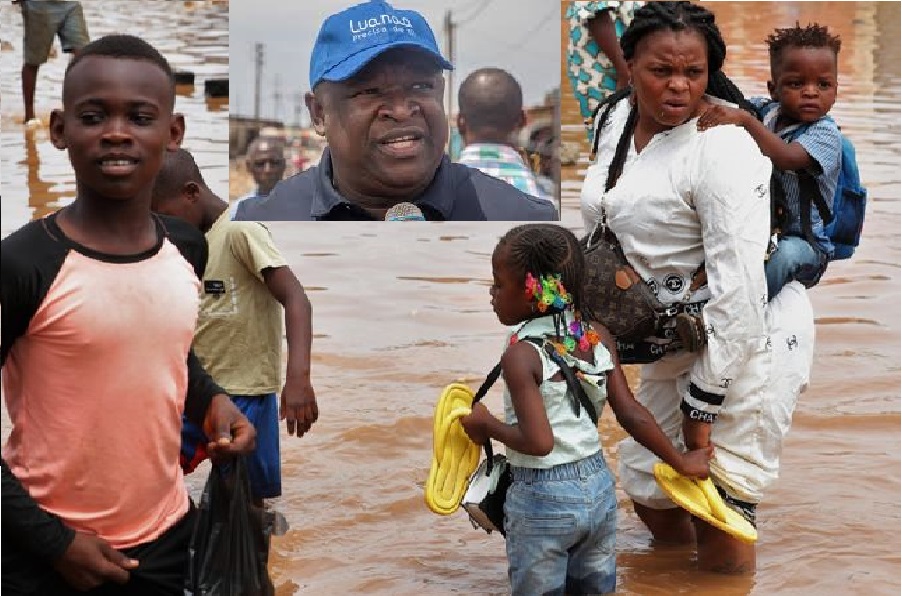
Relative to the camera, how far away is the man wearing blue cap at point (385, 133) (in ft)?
15.2

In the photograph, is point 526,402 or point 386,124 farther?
point 386,124

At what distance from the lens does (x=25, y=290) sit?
9.57ft

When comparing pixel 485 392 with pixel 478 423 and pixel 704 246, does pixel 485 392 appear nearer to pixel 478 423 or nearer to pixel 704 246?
pixel 478 423

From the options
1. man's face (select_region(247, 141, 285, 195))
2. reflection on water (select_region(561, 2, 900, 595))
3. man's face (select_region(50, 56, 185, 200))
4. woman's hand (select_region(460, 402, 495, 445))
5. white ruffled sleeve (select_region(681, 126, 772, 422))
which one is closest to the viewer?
man's face (select_region(50, 56, 185, 200))

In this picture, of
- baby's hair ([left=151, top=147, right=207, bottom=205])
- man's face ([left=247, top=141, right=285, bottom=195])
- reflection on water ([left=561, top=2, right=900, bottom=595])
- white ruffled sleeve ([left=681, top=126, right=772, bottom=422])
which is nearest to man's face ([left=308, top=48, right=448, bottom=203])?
man's face ([left=247, top=141, right=285, bottom=195])

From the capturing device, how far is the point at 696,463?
4.70m

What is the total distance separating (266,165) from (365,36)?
64 cm

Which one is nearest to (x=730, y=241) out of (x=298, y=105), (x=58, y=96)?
(x=298, y=105)

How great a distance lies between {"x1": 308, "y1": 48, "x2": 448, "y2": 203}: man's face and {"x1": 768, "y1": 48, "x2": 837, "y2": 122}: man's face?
115cm

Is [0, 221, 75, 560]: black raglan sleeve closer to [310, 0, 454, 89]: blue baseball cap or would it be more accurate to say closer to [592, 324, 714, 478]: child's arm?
[310, 0, 454, 89]: blue baseball cap

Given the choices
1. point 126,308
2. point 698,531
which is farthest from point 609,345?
point 126,308

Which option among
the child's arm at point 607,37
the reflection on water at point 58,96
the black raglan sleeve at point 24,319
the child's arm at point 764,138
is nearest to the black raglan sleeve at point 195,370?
the black raglan sleeve at point 24,319

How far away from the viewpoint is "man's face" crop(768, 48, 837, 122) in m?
4.95

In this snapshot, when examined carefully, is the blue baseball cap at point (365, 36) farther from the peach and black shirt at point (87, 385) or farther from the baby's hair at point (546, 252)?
the peach and black shirt at point (87, 385)
